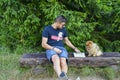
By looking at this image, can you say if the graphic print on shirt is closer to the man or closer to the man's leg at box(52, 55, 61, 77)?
the man

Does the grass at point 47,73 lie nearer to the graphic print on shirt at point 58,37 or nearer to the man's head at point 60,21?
the graphic print on shirt at point 58,37

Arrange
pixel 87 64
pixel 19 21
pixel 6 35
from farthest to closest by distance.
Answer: pixel 6 35 < pixel 19 21 < pixel 87 64

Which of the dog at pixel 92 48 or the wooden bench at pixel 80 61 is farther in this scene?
the dog at pixel 92 48

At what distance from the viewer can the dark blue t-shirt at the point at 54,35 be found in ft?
18.0

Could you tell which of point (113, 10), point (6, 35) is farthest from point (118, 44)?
point (6, 35)

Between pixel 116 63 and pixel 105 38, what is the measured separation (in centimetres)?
197

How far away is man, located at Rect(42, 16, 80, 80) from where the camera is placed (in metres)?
5.13

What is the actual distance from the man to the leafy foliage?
40.9 inches

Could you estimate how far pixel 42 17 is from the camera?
7031mm

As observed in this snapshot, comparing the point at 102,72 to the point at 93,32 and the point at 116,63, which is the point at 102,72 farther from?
the point at 93,32

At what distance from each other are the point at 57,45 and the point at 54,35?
0.23 metres

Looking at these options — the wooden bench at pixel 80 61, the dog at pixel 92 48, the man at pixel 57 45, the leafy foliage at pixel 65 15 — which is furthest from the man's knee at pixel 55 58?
the leafy foliage at pixel 65 15

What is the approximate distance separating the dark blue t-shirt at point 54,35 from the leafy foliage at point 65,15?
100 centimetres

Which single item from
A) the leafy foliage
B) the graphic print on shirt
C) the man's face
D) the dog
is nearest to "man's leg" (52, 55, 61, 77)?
the graphic print on shirt
